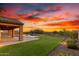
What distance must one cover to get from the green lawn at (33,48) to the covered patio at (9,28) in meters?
0.13

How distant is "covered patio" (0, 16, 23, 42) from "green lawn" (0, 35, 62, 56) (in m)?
0.13

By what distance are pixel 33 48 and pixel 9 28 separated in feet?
1.32

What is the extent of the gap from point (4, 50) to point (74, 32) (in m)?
0.93

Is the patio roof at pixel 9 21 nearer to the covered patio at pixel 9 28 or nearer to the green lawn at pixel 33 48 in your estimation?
the covered patio at pixel 9 28

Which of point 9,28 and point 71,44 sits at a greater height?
point 9,28

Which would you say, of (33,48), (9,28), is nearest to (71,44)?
(33,48)

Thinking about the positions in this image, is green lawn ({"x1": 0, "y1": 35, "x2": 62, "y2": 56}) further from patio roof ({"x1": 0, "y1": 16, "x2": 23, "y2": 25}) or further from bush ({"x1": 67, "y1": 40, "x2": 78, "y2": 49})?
patio roof ({"x1": 0, "y1": 16, "x2": 23, "y2": 25})

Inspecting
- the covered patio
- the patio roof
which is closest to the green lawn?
the covered patio

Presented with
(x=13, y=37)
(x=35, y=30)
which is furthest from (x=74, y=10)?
(x=13, y=37)

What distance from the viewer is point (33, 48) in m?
4.64

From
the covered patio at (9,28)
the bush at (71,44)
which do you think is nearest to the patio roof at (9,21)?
the covered patio at (9,28)

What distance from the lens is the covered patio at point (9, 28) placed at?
461cm

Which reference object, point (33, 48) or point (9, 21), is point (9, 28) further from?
point (33, 48)

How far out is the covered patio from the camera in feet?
15.1
